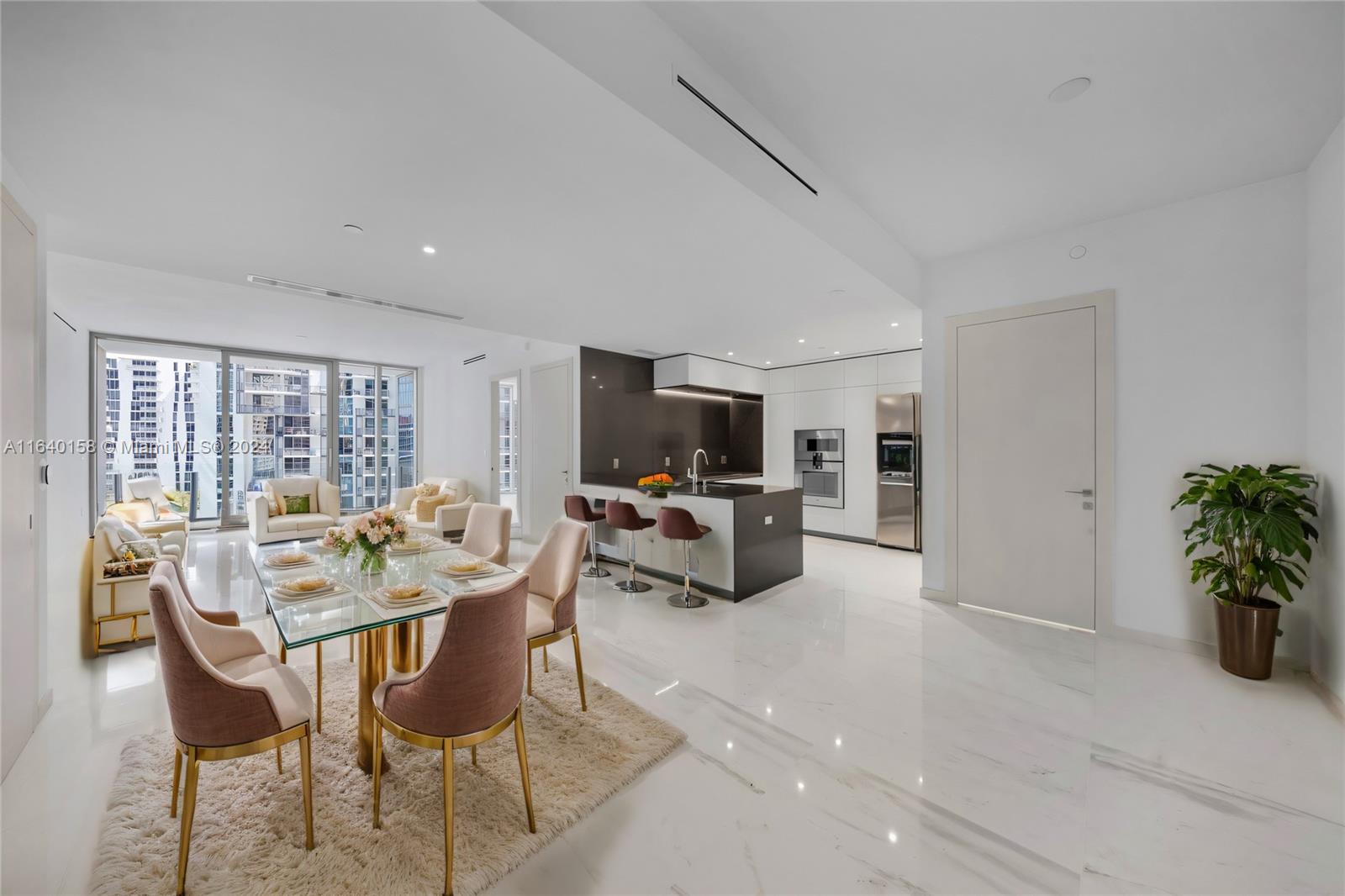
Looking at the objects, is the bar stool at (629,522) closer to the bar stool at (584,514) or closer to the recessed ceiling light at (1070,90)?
the bar stool at (584,514)

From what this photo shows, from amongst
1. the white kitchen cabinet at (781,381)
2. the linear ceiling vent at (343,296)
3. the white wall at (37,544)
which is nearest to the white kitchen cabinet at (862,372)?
the white kitchen cabinet at (781,381)

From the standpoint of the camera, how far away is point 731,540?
4.24m

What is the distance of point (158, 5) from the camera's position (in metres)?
1.41

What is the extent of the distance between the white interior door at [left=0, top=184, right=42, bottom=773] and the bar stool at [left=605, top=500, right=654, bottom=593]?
3289 mm

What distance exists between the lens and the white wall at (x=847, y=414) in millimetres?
6309

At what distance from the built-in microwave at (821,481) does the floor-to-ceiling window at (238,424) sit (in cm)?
669

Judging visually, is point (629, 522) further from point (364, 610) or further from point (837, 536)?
point (837, 536)

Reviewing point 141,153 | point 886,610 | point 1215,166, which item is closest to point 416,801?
point 141,153

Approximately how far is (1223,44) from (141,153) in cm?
430

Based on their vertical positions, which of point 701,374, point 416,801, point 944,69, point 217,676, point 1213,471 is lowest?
point 416,801

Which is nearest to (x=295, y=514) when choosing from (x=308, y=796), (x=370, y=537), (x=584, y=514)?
(x=584, y=514)

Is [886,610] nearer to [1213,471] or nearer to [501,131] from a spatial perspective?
[1213,471]

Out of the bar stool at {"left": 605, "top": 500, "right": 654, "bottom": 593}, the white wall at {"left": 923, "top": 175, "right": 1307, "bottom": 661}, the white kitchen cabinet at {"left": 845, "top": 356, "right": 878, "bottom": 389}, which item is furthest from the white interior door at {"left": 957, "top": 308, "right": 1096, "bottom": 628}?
the bar stool at {"left": 605, "top": 500, "right": 654, "bottom": 593}

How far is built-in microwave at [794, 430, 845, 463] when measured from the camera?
21.9ft
